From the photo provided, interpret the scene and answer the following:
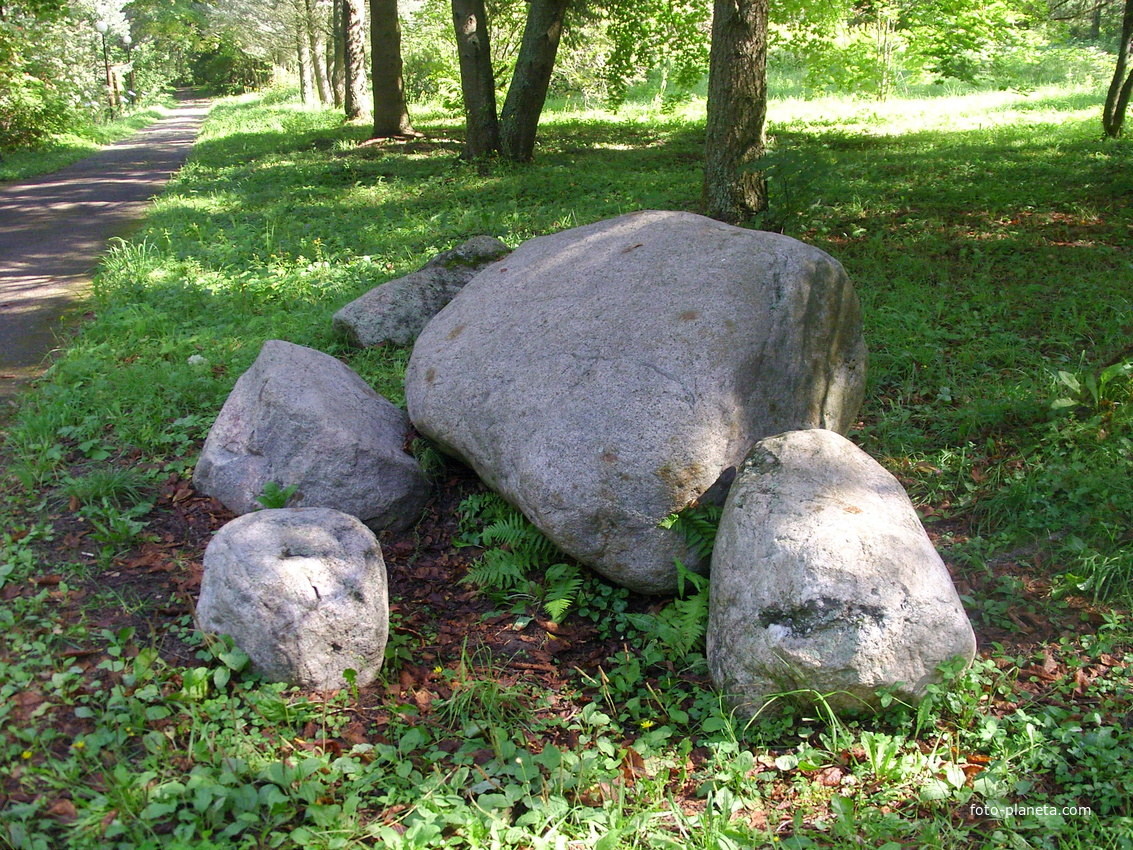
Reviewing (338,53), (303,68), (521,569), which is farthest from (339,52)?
(521,569)

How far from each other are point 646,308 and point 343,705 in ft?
8.20

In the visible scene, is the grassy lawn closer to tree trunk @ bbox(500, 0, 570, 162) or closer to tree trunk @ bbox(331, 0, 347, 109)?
tree trunk @ bbox(500, 0, 570, 162)

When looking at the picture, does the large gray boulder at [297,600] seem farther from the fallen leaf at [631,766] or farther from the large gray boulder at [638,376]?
the fallen leaf at [631,766]

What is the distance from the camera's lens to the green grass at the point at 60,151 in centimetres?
1563

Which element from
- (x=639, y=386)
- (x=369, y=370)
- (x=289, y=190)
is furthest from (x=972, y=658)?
(x=289, y=190)

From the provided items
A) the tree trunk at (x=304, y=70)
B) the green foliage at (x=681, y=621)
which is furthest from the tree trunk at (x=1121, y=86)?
the tree trunk at (x=304, y=70)

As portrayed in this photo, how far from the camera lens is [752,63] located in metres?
7.81

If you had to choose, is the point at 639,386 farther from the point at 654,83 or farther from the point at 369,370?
the point at 654,83

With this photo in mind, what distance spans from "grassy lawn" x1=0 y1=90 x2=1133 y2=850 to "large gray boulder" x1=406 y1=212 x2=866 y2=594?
1.56 feet

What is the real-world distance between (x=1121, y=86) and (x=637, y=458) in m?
11.6

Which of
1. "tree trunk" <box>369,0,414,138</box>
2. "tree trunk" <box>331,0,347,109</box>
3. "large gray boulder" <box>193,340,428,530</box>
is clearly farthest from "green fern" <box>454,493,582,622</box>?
"tree trunk" <box>331,0,347,109</box>

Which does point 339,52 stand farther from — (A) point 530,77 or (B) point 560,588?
(B) point 560,588

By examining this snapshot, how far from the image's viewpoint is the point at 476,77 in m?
12.5

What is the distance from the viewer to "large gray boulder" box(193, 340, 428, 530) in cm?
444
